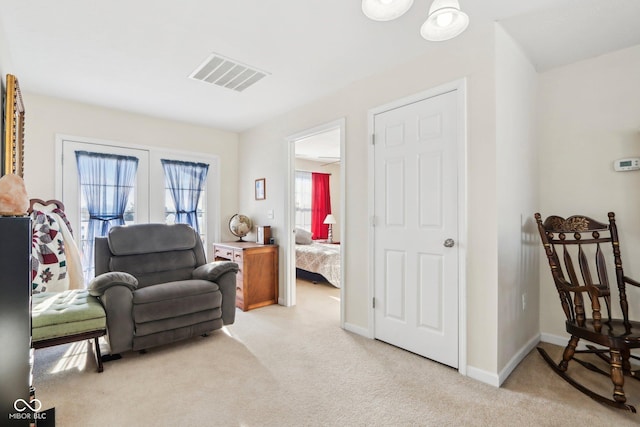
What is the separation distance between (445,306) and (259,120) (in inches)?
128

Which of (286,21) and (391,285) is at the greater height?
(286,21)

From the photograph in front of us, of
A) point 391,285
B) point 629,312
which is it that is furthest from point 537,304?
point 391,285

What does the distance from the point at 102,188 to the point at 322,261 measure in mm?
2982

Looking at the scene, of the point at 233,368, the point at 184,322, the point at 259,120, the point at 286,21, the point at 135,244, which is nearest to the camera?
the point at 286,21

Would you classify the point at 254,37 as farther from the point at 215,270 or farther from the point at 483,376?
the point at 483,376

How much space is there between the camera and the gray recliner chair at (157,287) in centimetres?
243

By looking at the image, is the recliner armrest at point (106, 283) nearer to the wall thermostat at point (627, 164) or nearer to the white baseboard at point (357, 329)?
the white baseboard at point (357, 329)

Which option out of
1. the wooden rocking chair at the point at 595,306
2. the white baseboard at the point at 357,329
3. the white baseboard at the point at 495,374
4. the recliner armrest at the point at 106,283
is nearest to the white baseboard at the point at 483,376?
the white baseboard at the point at 495,374

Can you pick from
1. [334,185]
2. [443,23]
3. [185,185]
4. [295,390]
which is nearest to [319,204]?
[334,185]

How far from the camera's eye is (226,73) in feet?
9.36

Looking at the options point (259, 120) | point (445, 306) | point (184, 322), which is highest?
point (259, 120)

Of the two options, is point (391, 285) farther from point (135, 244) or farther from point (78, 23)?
point (78, 23)

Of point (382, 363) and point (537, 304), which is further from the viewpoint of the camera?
point (537, 304)

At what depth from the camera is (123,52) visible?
2.47 meters
